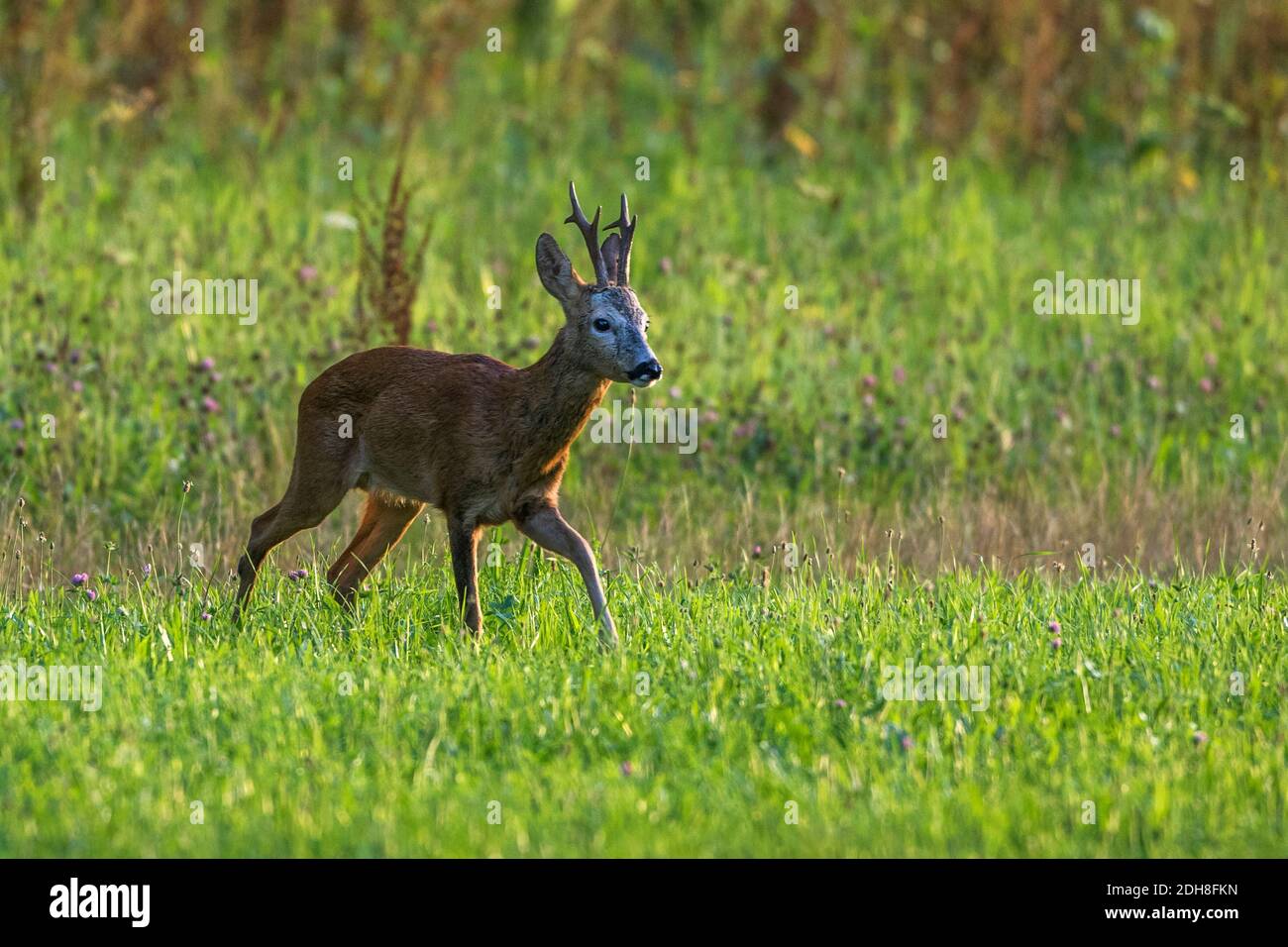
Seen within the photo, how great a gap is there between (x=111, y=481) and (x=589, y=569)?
359 cm

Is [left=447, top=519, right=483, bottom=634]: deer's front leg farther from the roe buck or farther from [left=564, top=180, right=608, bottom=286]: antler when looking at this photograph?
[left=564, top=180, right=608, bottom=286]: antler

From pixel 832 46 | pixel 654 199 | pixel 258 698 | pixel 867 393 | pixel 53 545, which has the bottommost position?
pixel 258 698

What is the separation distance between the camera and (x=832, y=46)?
1599 centimetres

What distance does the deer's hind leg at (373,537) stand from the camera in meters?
7.89

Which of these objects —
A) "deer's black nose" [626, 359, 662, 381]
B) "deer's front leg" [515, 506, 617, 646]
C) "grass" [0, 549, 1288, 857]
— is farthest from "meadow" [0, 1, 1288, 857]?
"deer's black nose" [626, 359, 662, 381]

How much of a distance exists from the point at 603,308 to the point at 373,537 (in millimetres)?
1599

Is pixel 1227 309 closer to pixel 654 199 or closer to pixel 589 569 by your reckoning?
pixel 654 199

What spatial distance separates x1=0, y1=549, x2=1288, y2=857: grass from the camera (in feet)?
17.7

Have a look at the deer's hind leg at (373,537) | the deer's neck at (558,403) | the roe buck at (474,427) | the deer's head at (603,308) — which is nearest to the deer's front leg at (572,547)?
the roe buck at (474,427)

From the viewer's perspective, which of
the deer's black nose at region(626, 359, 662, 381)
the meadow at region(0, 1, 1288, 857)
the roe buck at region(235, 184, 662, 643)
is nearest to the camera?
the meadow at region(0, 1, 1288, 857)

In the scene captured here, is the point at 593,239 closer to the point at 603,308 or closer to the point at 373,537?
the point at 603,308

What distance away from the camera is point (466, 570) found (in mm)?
7293

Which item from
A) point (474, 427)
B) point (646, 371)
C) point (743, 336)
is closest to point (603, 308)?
point (646, 371)
